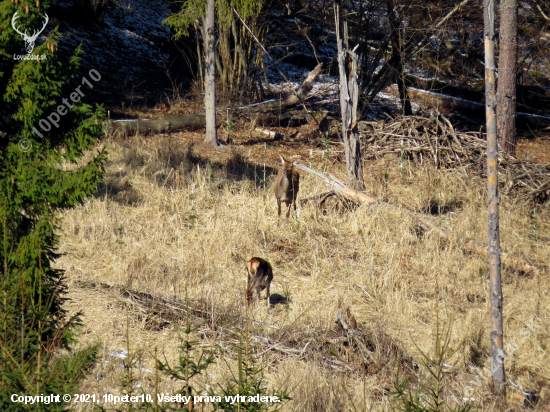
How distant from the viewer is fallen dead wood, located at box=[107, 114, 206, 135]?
13844 mm

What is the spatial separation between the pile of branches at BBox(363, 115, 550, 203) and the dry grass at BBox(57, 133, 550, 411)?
1.35 feet

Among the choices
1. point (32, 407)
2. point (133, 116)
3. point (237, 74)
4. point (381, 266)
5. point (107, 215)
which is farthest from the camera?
point (237, 74)

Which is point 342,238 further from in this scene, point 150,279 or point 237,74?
point 237,74

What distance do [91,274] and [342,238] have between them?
4.14m

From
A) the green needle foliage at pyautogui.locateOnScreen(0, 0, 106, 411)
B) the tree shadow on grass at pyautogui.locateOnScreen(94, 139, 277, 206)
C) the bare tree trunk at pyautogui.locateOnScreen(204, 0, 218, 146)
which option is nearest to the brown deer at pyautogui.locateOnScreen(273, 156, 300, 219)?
the tree shadow on grass at pyautogui.locateOnScreen(94, 139, 277, 206)

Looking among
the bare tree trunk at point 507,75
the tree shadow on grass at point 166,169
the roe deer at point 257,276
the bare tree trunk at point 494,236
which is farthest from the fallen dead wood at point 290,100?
the bare tree trunk at point 494,236

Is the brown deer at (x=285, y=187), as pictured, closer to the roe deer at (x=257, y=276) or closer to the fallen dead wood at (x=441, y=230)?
the fallen dead wood at (x=441, y=230)

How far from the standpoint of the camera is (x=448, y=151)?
12.6 m

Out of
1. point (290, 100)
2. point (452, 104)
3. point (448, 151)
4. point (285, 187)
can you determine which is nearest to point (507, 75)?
point (448, 151)

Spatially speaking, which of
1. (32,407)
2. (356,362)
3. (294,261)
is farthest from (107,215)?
(32,407)

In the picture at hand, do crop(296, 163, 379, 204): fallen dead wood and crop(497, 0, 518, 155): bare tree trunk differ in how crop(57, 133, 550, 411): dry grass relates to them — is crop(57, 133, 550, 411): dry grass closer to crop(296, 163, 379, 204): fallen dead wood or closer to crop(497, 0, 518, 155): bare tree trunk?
crop(296, 163, 379, 204): fallen dead wood

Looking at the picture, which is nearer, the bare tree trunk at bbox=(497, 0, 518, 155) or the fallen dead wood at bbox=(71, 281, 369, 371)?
the fallen dead wood at bbox=(71, 281, 369, 371)

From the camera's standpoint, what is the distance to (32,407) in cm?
326

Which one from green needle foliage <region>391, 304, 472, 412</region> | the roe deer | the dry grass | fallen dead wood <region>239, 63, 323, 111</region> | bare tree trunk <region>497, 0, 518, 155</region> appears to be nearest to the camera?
green needle foliage <region>391, 304, 472, 412</region>
